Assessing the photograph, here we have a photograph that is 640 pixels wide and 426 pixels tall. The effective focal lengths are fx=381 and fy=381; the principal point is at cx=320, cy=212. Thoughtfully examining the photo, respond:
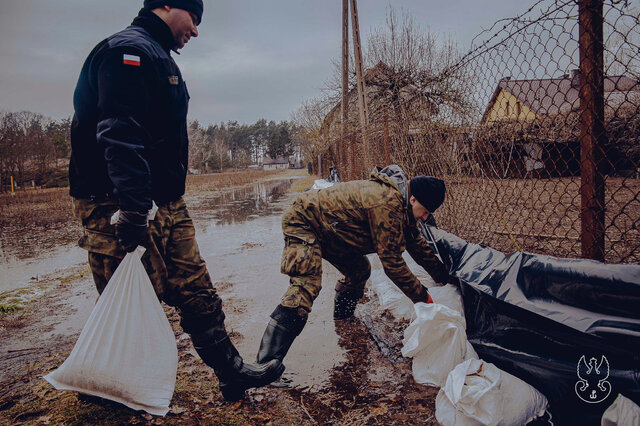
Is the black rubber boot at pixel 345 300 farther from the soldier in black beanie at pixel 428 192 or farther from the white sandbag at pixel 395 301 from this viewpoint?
the soldier in black beanie at pixel 428 192

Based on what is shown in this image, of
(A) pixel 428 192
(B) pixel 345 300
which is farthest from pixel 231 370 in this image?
(A) pixel 428 192

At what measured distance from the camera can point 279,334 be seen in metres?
2.08

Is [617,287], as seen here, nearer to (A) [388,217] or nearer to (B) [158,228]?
(A) [388,217]

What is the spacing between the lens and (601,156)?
5.70ft

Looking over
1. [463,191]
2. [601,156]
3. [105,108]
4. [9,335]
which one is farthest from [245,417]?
[463,191]

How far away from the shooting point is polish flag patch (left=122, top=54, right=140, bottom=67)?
1.62 metres

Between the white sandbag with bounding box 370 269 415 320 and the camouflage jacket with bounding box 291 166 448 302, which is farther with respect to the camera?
the white sandbag with bounding box 370 269 415 320

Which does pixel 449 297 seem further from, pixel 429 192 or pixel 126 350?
pixel 126 350

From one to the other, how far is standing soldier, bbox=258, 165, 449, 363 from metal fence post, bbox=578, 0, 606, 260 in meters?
0.71

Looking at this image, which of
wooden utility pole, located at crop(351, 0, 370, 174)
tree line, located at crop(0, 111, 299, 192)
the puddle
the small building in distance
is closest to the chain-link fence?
wooden utility pole, located at crop(351, 0, 370, 174)

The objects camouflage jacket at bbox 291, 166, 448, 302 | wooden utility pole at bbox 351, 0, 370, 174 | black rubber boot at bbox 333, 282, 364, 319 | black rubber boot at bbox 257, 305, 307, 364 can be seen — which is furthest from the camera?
wooden utility pole at bbox 351, 0, 370, 174

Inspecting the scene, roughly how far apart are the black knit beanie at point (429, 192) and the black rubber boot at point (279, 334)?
97 centimetres

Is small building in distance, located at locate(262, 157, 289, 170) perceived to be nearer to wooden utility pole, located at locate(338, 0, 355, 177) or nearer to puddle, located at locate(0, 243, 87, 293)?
wooden utility pole, located at locate(338, 0, 355, 177)

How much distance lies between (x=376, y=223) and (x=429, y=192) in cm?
36
